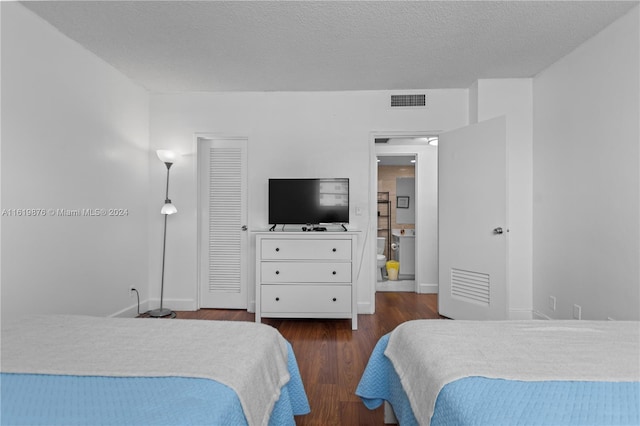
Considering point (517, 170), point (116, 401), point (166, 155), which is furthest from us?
point (166, 155)

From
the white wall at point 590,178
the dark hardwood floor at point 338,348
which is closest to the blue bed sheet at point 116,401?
the dark hardwood floor at point 338,348

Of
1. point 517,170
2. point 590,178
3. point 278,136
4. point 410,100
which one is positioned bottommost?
point 590,178

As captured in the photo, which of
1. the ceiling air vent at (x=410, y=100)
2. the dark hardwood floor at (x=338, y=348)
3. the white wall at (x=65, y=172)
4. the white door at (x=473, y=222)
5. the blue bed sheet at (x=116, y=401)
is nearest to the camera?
the blue bed sheet at (x=116, y=401)

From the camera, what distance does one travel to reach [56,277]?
8.77ft

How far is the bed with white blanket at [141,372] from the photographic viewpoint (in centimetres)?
83

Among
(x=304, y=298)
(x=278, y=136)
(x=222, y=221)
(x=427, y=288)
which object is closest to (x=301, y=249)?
(x=304, y=298)

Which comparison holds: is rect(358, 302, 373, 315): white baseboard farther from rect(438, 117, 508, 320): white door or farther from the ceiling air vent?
the ceiling air vent

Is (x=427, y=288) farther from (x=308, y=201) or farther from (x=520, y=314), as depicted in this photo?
(x=308, y=201)

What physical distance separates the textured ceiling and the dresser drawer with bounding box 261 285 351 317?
7.05 ft

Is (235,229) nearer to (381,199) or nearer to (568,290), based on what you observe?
(568,290)

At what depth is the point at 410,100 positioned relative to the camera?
154 inches

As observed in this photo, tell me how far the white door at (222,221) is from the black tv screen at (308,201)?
49 cm

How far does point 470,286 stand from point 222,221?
2818 millimetres

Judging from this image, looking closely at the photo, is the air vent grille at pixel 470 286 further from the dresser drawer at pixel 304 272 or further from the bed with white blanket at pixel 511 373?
the bed with white blanket at pixel 511 373
